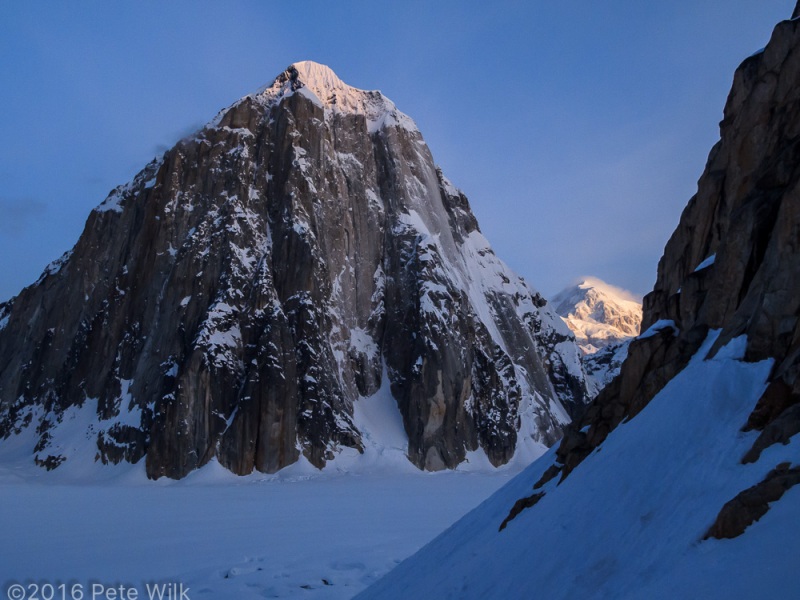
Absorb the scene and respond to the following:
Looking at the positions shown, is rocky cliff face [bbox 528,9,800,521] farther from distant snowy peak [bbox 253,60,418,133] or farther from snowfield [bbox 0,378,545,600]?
distant snowy peak [bbox 253,60,418,133]

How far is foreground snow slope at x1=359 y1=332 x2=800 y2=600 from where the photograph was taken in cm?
507

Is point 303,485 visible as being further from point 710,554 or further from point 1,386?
point 1,386

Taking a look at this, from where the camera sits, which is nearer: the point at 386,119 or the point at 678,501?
the point at 678,501

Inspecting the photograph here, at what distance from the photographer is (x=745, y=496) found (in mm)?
5504

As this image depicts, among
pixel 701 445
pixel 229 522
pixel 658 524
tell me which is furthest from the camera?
pixel 229 522

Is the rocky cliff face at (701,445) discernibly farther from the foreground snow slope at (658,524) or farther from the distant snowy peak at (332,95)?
the distant snowy peak at (332,95)

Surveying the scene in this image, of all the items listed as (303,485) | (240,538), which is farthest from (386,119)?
(240,538)

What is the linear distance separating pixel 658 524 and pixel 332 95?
65071 millimetres

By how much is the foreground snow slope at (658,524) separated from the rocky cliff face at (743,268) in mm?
392

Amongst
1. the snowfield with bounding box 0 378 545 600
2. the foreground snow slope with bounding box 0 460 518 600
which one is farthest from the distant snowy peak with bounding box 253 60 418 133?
the foreground snow slope with bounding box 0 460 518 600

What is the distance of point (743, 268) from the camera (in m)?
9.27

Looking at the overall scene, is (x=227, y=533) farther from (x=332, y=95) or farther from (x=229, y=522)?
(x=332, y=95)

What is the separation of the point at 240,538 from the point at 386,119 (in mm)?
54680

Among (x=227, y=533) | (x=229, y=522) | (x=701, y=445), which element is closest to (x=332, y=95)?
(x=229, y=522)
